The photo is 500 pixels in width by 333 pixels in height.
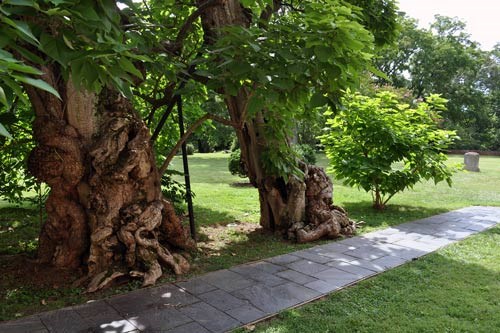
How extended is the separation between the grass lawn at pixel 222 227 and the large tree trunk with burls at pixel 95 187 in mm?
260

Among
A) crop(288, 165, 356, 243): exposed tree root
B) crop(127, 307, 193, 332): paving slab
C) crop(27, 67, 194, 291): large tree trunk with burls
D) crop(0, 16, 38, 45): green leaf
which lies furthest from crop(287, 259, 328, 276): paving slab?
crop(0, 16, 38, 45): green leaf

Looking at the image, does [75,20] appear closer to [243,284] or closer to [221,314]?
[221,314]

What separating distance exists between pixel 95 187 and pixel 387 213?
6083 millimetres

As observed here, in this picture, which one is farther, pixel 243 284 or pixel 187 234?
pixel 187 234

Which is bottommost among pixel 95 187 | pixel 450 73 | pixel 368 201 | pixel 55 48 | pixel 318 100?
pixel 368 201

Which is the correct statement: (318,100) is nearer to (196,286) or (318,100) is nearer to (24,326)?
(196,286)

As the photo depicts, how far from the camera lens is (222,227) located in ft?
21.8

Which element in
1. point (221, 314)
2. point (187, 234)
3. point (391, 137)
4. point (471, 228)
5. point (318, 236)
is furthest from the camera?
point (391, 137)

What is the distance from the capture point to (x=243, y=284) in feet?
12.9

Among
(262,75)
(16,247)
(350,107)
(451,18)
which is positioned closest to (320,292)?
(262,75)

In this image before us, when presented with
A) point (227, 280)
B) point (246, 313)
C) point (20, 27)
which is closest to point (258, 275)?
point (227, 280)

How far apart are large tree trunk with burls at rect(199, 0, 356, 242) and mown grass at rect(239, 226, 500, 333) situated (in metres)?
1.54

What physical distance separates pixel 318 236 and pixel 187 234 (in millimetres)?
2025

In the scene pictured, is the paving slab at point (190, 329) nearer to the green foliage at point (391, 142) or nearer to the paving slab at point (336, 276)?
the paving slab at point (336, 276)
